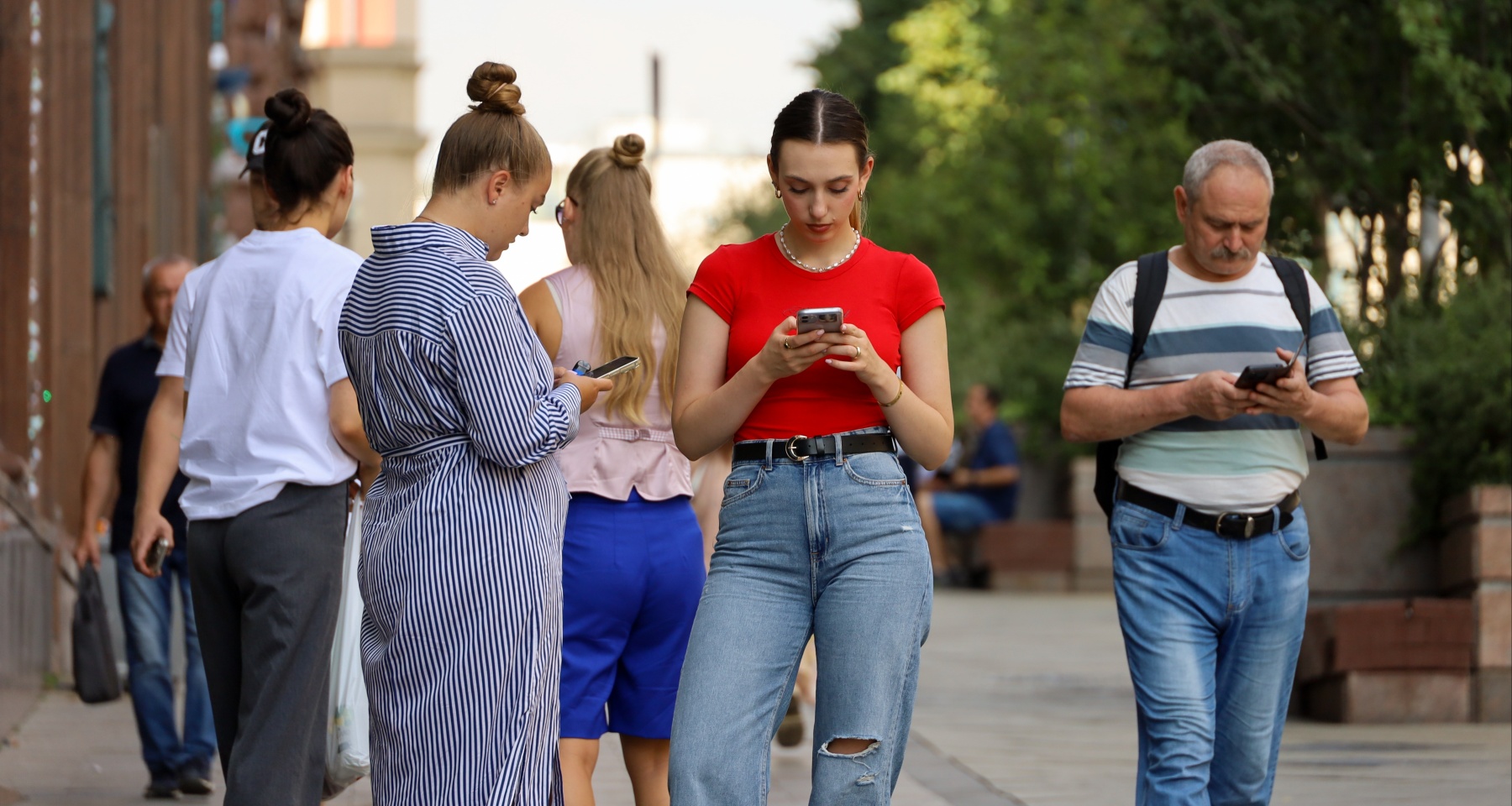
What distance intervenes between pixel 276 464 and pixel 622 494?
0.86m

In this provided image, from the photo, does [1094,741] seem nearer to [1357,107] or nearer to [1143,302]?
[1143,302]

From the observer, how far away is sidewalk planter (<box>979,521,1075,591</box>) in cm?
1816

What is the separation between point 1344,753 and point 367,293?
5403mm

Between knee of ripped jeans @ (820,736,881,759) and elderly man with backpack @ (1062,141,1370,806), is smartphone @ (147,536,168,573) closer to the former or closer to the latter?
knee of ripped jeans @ (820,736,881,759)

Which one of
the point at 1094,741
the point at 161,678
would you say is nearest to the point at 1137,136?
the point at 1094,741

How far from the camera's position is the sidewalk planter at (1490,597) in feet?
28.2

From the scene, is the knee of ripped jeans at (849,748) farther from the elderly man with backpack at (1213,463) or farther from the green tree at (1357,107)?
the green tree at (1357,107)

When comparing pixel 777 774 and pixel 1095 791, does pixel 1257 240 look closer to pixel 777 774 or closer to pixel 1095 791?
pixel 1095 791

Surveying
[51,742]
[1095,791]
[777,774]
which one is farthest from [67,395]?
[1095,791]

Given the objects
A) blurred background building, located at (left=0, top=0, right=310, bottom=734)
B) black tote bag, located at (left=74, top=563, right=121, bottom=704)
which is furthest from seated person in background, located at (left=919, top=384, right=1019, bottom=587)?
black tote bag, located at (left=74, top=563, right=121, bottom=704)

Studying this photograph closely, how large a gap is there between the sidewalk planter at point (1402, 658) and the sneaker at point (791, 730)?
2.55 metres

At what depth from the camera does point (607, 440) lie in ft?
15.8

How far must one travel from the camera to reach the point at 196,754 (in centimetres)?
720

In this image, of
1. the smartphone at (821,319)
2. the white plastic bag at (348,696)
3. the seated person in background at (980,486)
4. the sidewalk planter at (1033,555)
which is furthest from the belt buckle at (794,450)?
the sidewalk planter at (1033,555)
